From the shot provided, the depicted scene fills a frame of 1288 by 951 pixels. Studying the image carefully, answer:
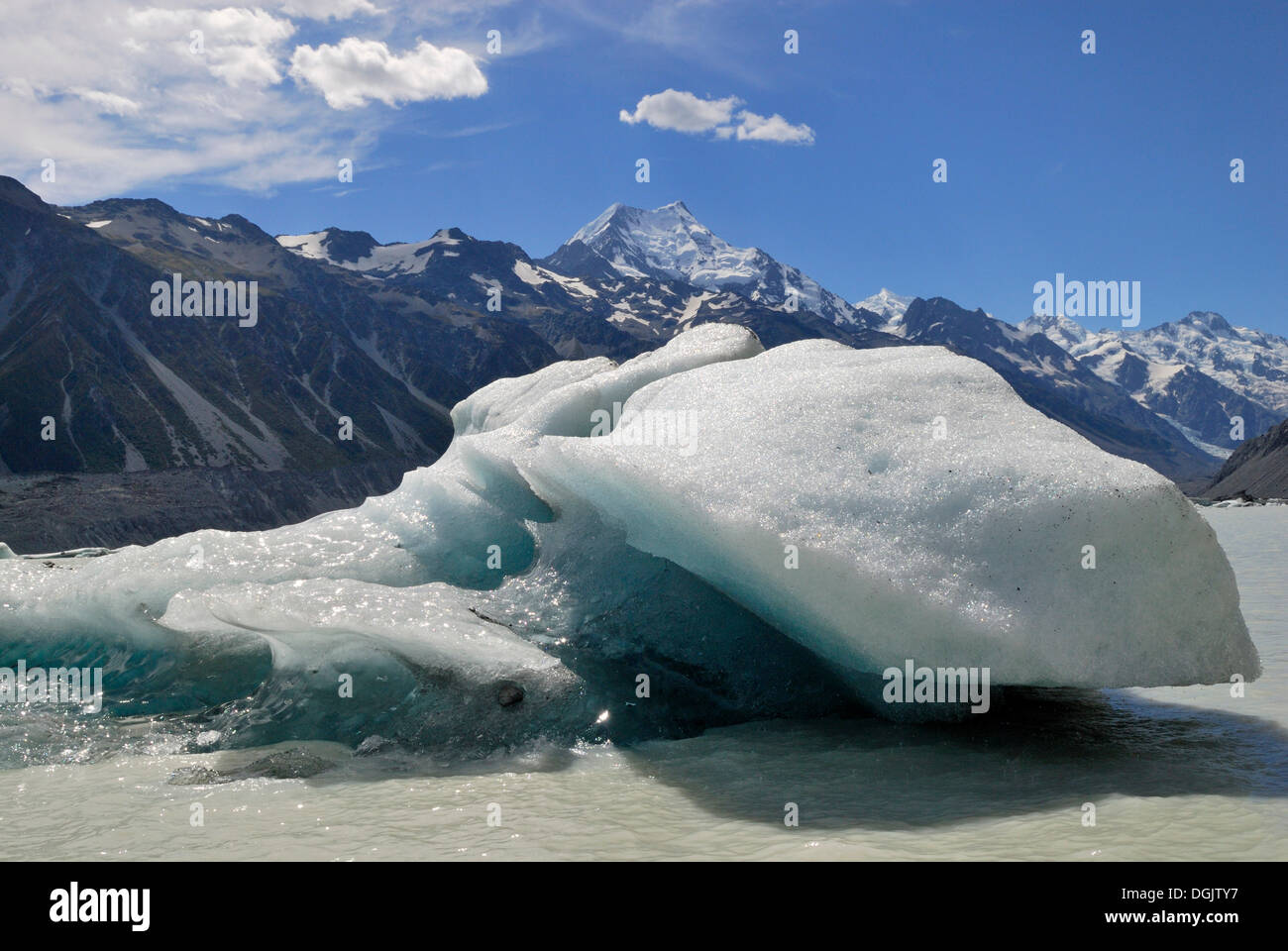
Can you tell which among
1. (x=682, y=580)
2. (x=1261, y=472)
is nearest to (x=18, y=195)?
(x=682, y=580)

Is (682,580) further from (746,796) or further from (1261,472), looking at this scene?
(1261,472)

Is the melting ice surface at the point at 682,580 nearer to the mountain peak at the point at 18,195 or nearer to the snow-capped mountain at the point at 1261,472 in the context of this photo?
the snow-capped mountain at the point at 1261,472

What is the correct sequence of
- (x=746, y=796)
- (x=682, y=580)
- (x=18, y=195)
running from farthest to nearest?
(x=18, y=195), (x=682, y=580), (x=746, y=796)

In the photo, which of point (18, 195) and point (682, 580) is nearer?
point (682, 580)

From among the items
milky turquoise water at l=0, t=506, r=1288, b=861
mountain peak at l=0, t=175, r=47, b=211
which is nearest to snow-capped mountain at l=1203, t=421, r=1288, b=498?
milky turquoise water at l=0, t=506, r=1288, b=861

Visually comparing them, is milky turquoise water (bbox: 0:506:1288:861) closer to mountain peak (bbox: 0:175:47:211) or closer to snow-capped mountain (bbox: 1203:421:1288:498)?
snow-capped mountain (bbox: 1203:421:1288:498)

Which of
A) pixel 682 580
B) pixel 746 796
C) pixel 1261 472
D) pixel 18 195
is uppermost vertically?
pixel 18 195
